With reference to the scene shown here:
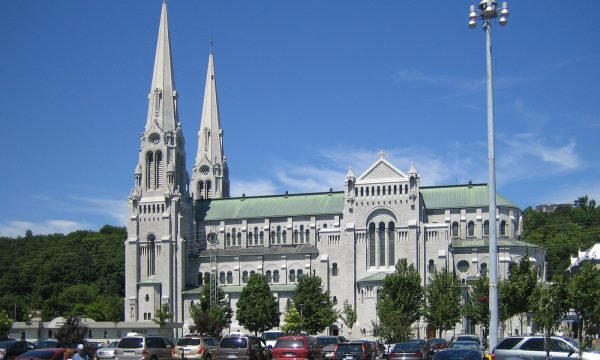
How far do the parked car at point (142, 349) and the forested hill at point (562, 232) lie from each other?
97.5 m

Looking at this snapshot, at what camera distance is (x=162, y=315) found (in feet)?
348

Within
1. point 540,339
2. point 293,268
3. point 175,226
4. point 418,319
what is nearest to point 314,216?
point 293,268

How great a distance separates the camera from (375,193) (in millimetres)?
105312

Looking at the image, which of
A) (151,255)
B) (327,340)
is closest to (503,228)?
(151,255)

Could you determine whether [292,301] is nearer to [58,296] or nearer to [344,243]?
[344,243]

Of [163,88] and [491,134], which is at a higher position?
[163,88]

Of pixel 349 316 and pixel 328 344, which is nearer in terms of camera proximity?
pixel 328 344

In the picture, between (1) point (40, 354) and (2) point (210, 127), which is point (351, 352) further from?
(2) point (210, 127)

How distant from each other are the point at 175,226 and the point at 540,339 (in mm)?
83881

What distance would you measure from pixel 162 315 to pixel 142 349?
6336cm

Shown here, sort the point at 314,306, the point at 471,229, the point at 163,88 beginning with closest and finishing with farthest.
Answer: the point at 314,306, the point at 471,229, the point at 163,88

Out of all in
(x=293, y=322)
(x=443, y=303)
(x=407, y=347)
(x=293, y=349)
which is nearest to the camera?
(x=293, y=349)

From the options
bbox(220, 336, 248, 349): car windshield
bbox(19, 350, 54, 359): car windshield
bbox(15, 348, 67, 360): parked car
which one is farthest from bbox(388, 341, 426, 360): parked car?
bbox(19, 350, 54, 359): car windshield

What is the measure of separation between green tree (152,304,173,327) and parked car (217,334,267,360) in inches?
2328
